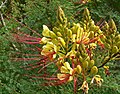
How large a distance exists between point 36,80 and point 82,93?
0.25m

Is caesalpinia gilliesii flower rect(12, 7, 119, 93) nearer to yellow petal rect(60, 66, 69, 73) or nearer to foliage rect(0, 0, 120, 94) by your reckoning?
yellow petal rect(60, 66, 69, 73)

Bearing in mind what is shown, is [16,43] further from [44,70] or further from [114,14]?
[114,14]

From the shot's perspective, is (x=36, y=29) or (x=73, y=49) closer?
(x=73, y=49)

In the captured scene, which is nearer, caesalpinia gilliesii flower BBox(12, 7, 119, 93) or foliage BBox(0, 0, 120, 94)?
caesalpinia gilliesii flower BBox(12, 7, 119, 93)

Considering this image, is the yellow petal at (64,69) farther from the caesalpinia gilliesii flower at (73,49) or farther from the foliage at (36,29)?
the foliage at (36,29)

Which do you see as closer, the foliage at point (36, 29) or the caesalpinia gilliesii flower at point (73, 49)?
the caesalpinia gilliesii flower at point (73, 49)

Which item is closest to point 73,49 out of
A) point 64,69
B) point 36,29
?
point 64,69

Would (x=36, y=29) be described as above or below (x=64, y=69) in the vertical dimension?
above

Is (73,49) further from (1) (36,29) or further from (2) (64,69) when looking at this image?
(1) (36,29)

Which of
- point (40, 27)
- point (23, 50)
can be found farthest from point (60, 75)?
point (40, 27)

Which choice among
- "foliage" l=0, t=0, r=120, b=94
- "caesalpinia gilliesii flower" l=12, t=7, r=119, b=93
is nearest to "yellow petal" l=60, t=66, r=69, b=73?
"caesalpinia gilliesii flower" l=12, t=7, r=119, b=93

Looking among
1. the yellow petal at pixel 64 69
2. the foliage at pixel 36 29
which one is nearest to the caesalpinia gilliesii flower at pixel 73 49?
the yellow petal at pixel 64 69

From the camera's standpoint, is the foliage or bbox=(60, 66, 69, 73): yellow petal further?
the foliage

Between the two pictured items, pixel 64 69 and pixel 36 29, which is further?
pixel 36 29
